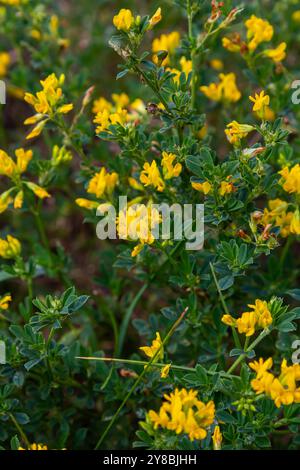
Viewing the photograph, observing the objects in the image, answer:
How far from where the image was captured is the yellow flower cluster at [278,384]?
194 centimetres

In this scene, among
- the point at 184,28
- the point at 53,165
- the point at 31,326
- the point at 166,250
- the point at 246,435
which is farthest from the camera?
the point at 184,28

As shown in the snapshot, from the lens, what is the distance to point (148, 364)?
2207mm

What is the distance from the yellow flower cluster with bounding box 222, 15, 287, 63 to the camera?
107 inches

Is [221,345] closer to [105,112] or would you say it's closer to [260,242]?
[260,242]

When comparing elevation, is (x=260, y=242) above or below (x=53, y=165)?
below

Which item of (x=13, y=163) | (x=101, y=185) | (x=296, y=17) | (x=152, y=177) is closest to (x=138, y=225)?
(x=152, y=177)

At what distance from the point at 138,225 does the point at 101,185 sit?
0.30 meters

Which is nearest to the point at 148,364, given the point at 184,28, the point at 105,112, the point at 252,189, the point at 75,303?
the point at 75,303

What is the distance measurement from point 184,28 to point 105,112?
7.92 feet

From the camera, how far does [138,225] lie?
230cm

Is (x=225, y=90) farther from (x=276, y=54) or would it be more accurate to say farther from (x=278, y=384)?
(x=278, y=384)

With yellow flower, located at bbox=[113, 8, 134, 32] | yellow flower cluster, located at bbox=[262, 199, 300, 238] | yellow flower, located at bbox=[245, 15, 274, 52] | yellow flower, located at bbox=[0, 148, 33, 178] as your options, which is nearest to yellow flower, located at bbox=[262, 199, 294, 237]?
yellow flower cluster, located at bbox=[262, 199, 300, 238]

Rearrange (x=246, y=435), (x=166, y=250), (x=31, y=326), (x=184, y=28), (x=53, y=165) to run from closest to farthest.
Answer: (x=246, y=435)
(x=31, y=326)
(x=166, y=250)
(x=53, y=165)
(x=184, y=28)

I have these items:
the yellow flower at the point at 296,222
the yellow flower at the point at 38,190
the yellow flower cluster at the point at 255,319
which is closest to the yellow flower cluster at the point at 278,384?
the yellow flower cluster at the point at 255,319
